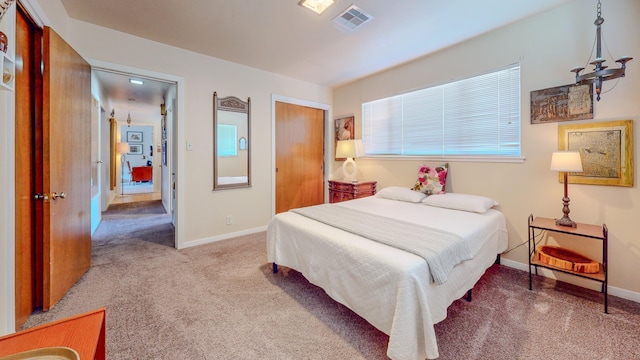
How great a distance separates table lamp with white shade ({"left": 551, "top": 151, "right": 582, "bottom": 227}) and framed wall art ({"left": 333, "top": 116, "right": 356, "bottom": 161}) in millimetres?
2779

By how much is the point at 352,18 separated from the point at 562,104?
2.11m

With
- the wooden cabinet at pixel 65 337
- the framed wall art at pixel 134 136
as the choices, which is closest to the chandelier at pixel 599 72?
the wooden cabinet at pixel 65 337

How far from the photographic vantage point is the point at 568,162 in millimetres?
2088

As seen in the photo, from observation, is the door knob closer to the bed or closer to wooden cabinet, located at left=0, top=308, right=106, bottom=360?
wooden cabinet, located at left=0, top=308, right=106, bottom=360

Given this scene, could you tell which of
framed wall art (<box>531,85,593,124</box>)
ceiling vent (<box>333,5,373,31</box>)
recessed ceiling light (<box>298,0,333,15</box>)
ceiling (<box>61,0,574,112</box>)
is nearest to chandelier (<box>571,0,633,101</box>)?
framed wall art (<box>531,85,593,124</box>)

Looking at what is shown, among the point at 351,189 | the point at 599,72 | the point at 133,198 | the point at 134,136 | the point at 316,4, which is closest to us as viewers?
the point at 599,72

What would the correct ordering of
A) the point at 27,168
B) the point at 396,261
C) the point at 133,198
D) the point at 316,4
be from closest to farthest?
the point at 396,261
the point at 27,168
the point at 316,4
the point at 133,198

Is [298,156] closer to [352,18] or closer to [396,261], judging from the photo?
[352,18]

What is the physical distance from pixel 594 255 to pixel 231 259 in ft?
11.4

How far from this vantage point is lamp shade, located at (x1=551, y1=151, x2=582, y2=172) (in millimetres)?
2064

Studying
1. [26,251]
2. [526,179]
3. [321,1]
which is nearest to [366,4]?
[321,1]

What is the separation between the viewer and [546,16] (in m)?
2.41

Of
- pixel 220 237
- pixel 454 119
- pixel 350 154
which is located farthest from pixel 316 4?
pixel 220 237

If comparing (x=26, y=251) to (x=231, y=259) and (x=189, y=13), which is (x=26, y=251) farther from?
(x=189, y=13)
